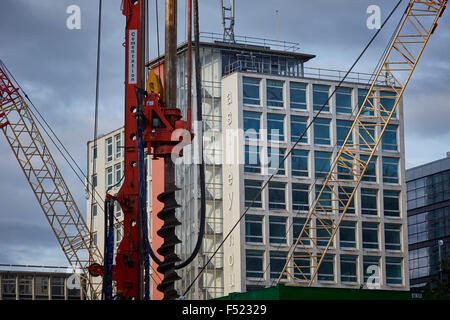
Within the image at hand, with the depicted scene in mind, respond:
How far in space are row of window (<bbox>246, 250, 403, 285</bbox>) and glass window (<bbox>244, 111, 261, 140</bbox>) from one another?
13.2 meters

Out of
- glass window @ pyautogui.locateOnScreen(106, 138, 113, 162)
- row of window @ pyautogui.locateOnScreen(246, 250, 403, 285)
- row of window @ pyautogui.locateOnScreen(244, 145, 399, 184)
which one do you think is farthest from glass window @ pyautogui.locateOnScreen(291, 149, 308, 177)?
glass window @ pyautogui.locateOnScreen(106, 138, 113, 162)

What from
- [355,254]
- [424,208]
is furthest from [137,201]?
[424,208]

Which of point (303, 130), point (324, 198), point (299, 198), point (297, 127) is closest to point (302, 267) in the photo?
point (299, 198)

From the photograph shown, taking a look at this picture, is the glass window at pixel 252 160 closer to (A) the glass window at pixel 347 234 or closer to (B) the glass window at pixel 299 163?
(B) the glass window at pixel 299 163

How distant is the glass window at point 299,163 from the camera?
114050 millimetres

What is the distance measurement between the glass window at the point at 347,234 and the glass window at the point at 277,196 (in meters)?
7.87

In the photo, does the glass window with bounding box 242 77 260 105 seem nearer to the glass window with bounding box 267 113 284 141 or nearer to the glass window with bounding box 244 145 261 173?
the glass window with bounding box 267 113 284 141

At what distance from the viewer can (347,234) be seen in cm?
11556

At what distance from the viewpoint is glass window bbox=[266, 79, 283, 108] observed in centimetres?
11388

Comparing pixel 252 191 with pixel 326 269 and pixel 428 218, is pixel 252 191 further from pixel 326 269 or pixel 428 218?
pixel 428 218

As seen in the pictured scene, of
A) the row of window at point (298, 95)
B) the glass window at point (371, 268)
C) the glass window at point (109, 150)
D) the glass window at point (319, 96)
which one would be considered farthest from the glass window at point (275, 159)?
the glass window at point (109, 150)

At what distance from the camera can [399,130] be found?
120m
